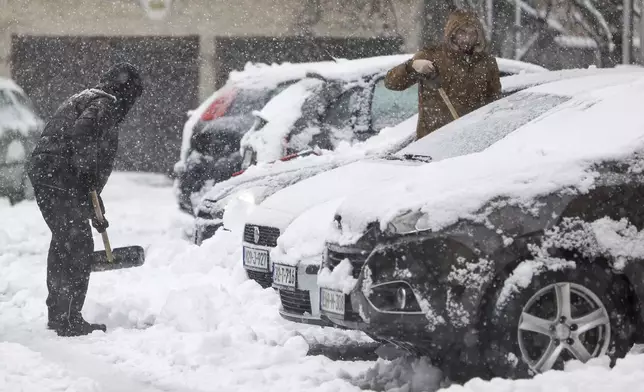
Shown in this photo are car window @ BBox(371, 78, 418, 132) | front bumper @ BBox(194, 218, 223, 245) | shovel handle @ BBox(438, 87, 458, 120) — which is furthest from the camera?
car window @ BBox(371, 78, 418, 132)

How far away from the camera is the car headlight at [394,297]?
618 cm

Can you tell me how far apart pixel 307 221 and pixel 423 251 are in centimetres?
183

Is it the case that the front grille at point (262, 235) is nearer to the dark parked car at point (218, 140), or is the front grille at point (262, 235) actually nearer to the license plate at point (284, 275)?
the license plate at point (284, 275)

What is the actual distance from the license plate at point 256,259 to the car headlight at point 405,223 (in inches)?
94.4

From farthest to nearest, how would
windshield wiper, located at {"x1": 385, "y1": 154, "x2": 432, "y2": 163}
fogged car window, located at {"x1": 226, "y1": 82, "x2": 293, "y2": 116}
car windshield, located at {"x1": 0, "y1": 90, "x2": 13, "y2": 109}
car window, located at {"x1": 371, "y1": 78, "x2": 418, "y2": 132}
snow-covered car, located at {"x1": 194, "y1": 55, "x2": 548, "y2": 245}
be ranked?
car windshield, located at {"x1": 0, "y1": 90, "x2": 13, "y2": 109}, fogged car window, located at {"x1": 226, "y1": 82, "x2": 293, "y2": 116}, car window, located at {"x1": 371, "y1": 78, "x2": 418, "y2": 132}, snow-covered car, located at {"x1": 194, "y1": 55, "x2": 548, "y2": 245}, windshield wiper, located at {"x1": 385, "y1": 154, "x2": 432, "y2": 163}

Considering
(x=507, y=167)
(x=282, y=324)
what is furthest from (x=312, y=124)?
(x=507, y=167)

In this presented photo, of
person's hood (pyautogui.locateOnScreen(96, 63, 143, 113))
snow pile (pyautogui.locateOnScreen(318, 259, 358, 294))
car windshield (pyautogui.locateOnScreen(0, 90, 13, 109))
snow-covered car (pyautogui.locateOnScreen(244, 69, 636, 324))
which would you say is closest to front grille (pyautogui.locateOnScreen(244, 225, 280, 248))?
snow-covered car (pyautogui.locateOnScreen(244, 69, 636, 324))

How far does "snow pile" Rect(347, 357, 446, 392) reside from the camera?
6.40 metres

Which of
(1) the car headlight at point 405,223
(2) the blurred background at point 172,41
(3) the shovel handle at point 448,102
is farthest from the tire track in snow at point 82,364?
(2) the blurred background at point 172,41

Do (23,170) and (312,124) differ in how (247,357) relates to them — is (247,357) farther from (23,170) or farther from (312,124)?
(23,170)

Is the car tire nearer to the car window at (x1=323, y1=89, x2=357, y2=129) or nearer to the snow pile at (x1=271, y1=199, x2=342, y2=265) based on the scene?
the snow pile at (x1=271, y1=199, x2=342, y2=265)

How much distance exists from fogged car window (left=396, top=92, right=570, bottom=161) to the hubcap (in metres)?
1.38

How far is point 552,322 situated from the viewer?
6.15 meters

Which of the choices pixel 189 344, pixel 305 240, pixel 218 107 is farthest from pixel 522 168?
pixel 218 107
